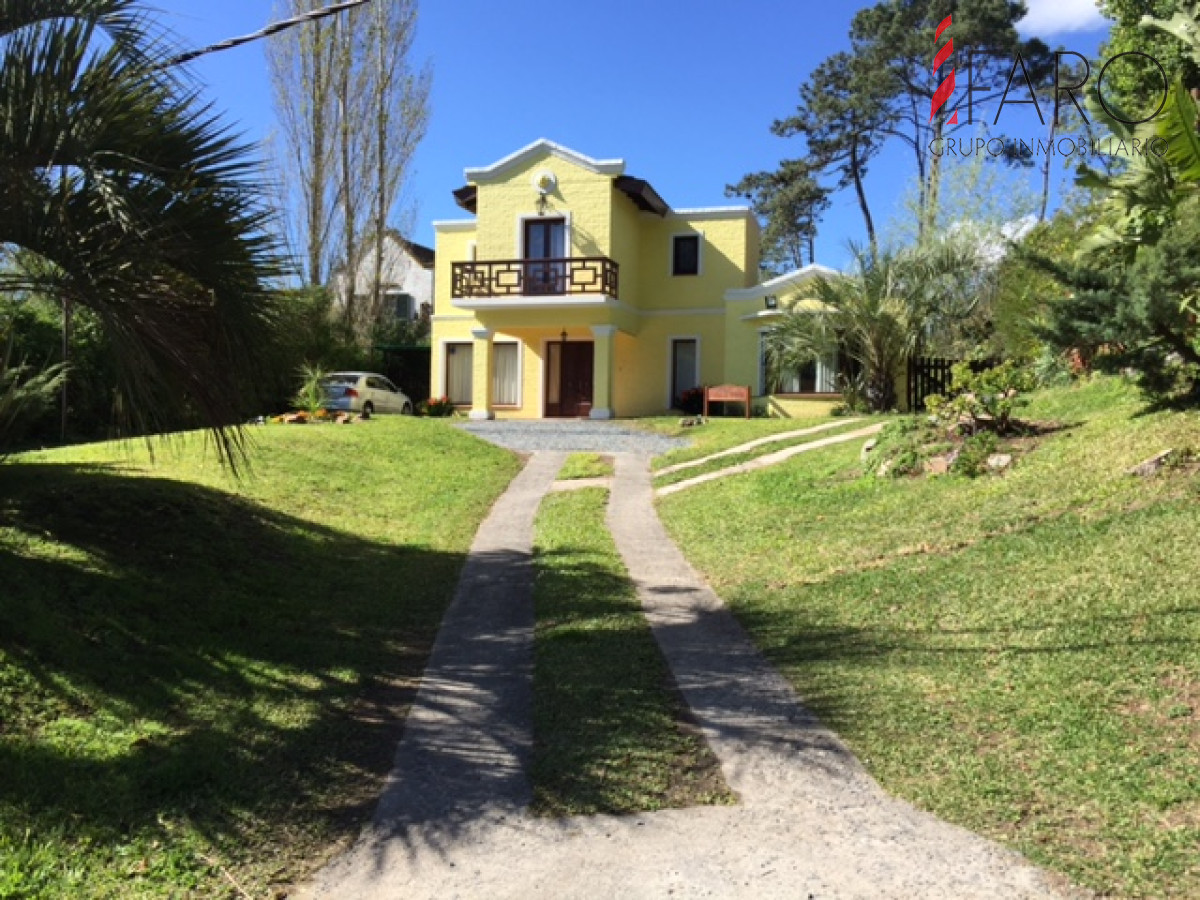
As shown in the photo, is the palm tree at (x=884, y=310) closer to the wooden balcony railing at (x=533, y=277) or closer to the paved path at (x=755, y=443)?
the paved path at (x=755, y=443)

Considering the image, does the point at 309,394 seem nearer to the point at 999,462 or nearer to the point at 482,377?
the point at 482,377

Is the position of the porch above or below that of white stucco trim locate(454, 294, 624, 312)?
below

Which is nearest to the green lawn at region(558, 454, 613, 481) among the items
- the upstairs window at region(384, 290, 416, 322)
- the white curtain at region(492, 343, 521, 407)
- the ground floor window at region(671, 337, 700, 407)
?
the ground floor window at region(671, 337, 700, 407)

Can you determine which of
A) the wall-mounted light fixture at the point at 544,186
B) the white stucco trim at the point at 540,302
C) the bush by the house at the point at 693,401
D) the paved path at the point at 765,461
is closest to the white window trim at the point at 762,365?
the bush by the house at the point at 693,401

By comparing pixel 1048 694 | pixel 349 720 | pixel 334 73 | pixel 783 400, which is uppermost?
pixel 334 73

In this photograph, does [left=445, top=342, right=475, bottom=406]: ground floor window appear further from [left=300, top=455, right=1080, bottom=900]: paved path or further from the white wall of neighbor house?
[left=300, top=455, right=1080, bottom=900]: paved path

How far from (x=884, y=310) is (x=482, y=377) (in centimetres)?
1148

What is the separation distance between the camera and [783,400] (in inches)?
943

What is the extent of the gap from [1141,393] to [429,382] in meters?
24.6

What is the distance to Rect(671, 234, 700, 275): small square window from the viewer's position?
88.2 feet

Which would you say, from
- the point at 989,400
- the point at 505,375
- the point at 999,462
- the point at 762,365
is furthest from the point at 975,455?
the point at 505,375

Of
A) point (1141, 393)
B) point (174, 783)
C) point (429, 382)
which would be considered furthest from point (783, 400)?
point (174, 783)

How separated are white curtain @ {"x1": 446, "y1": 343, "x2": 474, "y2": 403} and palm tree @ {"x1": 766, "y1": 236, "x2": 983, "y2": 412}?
35.9ft

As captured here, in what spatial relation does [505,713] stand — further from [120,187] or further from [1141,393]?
[1141,393]
